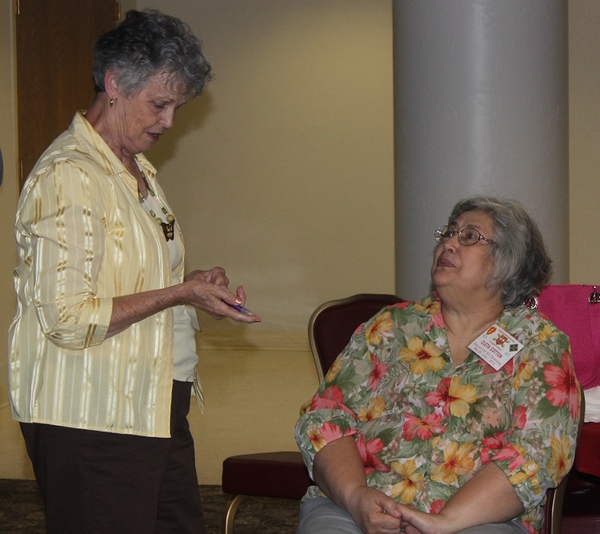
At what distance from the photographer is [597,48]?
24.7 feet

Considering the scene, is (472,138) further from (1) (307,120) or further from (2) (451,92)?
(1) (307,120)

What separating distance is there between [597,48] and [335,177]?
2.45 metres

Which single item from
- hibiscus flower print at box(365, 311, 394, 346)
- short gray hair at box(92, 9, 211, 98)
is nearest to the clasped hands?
hibiscus flower print at box(365, 311, 394, 346)

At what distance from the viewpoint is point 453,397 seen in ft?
7.95

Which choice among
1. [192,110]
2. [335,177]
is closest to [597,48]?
[335,177]

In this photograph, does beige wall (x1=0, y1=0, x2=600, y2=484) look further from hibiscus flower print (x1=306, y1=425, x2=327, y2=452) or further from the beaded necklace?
the beaded necklace

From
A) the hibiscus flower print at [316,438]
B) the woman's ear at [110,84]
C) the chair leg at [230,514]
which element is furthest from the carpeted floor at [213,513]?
the woman's ear at [110,84]

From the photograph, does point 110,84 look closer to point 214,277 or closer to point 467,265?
point 214,277

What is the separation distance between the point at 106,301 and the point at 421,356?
38.0 inches

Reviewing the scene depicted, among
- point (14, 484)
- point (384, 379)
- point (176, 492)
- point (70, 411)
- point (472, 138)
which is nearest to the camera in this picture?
point (70, 411)

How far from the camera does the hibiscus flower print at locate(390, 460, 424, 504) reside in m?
2.33

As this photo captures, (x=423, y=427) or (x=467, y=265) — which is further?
(x=467, y=265)

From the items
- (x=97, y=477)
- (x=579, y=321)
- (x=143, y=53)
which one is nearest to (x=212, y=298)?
(x=97, y=477)

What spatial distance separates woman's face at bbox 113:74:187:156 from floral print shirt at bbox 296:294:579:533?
87cm
